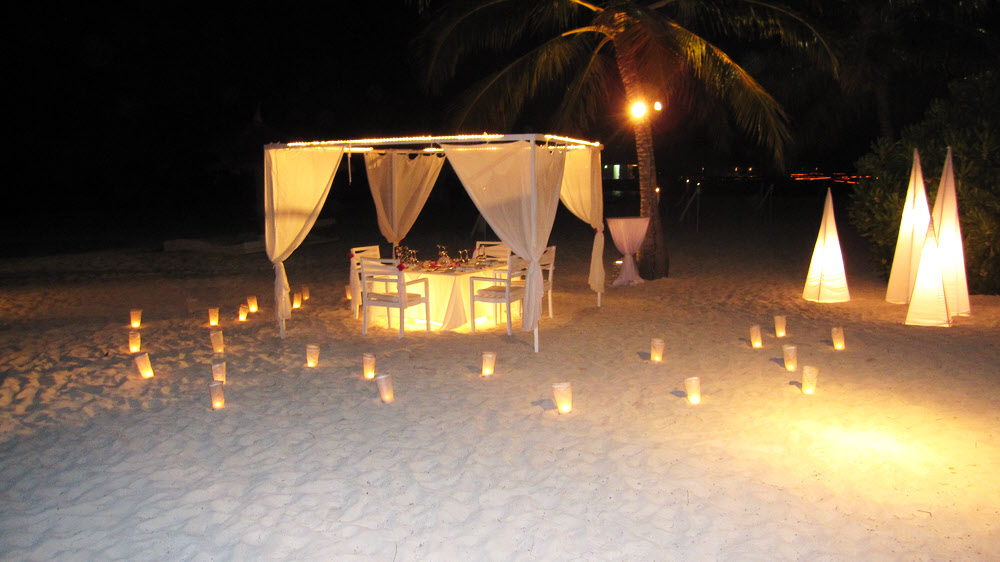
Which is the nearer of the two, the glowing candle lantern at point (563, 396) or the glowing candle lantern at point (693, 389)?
the glowing candle lantern at point (563, 396)

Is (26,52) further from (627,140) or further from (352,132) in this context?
(627,140)

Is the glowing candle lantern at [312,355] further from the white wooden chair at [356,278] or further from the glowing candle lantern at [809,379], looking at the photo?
the glowing candle lantern at [809,379]

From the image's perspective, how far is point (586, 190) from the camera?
336 inches

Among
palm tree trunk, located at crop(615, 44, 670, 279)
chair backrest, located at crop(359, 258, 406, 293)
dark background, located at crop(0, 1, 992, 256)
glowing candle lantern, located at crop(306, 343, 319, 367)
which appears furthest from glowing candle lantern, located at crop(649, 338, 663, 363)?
dark background, located at crop(0, 1, 992, 256)

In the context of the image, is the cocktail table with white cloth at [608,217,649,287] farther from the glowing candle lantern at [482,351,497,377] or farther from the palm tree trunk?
the glowing candle lantern at [482,351,497,377]

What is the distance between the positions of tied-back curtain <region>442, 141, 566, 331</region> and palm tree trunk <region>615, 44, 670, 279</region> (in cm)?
427

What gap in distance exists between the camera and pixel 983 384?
540 centimetres

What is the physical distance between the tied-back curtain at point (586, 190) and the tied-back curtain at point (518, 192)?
5.74 feet

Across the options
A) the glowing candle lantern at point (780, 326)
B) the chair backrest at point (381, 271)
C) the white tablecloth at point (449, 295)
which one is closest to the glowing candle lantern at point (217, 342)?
the chair backrest at point (381, 271)

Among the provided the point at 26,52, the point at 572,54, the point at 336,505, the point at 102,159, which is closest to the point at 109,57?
the point at 26,52

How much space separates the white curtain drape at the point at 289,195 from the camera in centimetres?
711

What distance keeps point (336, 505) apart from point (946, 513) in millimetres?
3076

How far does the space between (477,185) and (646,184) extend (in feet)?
16.0

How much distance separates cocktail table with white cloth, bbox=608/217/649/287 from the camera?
973 centimetres
